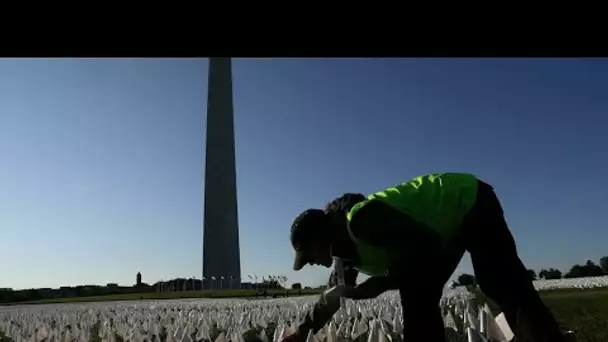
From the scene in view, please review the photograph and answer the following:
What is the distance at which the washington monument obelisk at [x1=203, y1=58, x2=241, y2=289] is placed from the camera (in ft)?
123

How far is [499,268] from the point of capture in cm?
277

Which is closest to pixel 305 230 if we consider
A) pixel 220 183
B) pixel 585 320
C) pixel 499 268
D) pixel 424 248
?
pixel 424 248

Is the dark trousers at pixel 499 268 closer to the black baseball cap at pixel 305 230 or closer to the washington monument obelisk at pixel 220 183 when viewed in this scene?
the black baseball cap at pixel 305 230

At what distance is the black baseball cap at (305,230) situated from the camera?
2.70 m

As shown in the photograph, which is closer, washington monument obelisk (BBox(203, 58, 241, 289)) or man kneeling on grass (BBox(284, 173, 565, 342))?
man kneeling on grass (BBox(284, 173, 565, 342))

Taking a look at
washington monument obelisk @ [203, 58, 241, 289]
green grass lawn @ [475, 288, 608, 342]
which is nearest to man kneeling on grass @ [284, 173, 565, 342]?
green grass lawn @ [475, 288, 608, 342]

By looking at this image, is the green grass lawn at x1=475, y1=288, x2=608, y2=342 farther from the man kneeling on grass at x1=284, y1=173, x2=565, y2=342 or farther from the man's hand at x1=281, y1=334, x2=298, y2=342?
the man's hand at x1=281, y1=334, x2=298, y2=342

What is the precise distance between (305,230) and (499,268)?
33.1 inches

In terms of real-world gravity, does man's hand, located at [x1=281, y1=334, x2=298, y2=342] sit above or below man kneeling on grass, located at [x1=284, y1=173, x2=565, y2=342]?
below

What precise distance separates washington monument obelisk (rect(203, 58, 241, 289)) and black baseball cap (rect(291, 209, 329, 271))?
115 ft

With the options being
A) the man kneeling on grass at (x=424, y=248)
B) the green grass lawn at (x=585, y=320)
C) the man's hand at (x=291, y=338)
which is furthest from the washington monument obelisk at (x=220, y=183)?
the man kneeling on grass at (x=424, y=248)

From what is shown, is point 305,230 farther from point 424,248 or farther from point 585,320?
point 585,320
